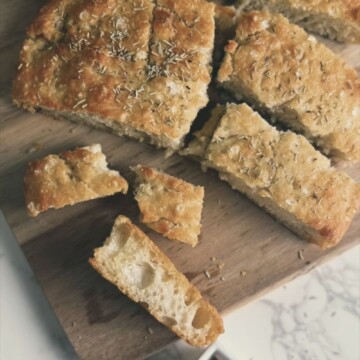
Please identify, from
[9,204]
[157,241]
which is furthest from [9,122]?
[157,241]

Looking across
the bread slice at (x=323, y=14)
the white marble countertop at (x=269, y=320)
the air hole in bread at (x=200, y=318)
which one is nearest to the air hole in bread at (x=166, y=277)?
the air hole in bread at (x=200, y=318)

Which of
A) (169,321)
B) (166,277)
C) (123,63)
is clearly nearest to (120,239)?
(166,277)

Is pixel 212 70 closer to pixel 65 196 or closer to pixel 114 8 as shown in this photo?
pixel 114 8

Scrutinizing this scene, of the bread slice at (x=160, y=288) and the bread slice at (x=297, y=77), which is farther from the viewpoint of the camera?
the bread slice at (x=297, y=77)

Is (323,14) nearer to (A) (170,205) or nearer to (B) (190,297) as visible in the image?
(A) (170,205)

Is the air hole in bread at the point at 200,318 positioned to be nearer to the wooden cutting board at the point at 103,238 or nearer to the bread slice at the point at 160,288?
the bread slice at the point at 160,288

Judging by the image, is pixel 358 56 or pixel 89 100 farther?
pixel 358 56
